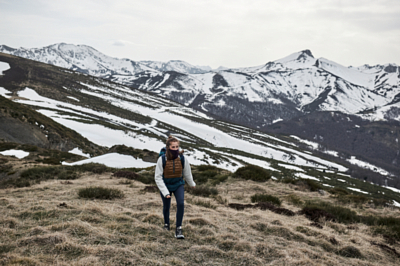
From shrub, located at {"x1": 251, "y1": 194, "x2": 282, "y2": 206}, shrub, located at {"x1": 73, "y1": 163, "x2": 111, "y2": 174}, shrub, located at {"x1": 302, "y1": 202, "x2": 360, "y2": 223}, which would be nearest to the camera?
shrub, located at {"x1": 302, "y1": 202, "x2": 360, "y2": 223}

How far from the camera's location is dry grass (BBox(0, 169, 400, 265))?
5141mm

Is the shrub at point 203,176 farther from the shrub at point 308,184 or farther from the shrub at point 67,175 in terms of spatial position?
the shrub at point 67,175

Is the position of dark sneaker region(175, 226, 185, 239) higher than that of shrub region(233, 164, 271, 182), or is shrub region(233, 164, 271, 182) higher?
dark sneaker region(175, 226, 185, 239)

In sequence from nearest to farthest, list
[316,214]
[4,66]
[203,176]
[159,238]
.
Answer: [159,238] < [316,214] < [203,176] < [4,66]

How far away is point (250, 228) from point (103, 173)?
13.4m

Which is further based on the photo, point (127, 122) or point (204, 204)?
point (127, 122)

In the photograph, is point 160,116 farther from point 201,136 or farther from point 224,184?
point 224,184

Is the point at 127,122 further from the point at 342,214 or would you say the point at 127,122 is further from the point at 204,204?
the point at 342,214

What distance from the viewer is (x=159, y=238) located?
6.34 metres

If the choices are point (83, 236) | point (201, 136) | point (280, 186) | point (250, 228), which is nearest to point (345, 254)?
point (250, 228)

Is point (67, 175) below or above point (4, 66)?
below

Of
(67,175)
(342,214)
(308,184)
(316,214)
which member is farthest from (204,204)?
(67,175)

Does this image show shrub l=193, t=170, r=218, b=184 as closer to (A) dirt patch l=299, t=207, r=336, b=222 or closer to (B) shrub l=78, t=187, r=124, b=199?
(B) shrub l=78, t=187, r=124, b=199

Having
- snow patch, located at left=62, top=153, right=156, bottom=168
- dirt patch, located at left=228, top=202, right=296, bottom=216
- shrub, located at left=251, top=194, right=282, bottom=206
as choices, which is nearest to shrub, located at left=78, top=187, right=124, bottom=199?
dirt patch, located at left=228, top=202, right=296, bottom=216
